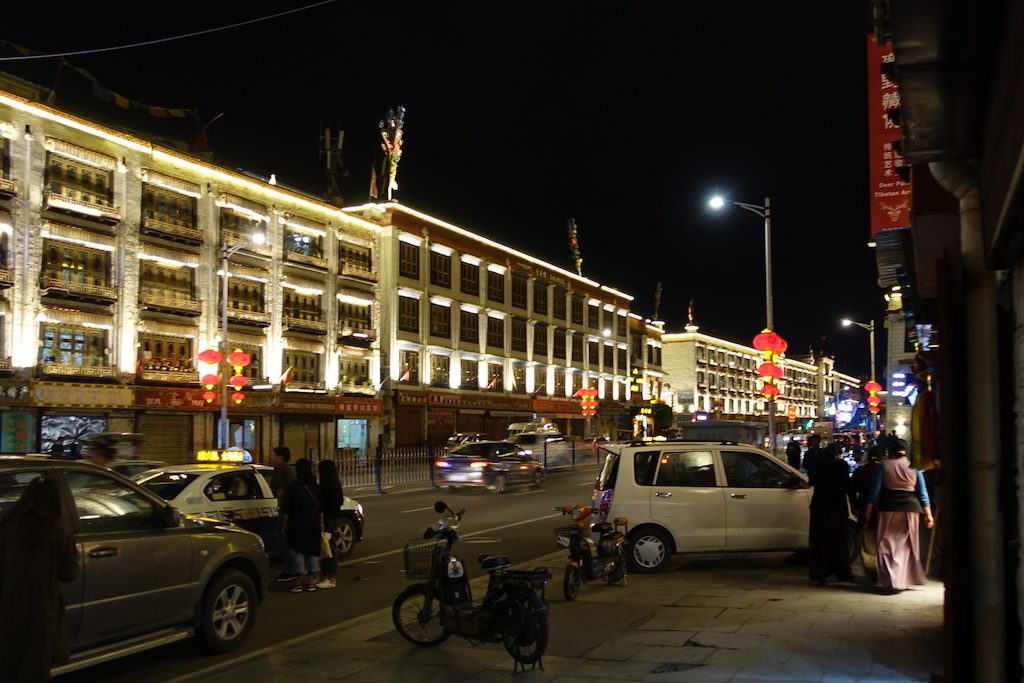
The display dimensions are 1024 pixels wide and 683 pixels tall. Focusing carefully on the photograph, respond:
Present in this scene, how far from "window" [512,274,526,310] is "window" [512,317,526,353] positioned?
1057 millimetres

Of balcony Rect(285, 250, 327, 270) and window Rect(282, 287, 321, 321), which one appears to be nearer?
balcony Rect(285, 250, 327, 270)

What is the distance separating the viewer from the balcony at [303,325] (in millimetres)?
46312

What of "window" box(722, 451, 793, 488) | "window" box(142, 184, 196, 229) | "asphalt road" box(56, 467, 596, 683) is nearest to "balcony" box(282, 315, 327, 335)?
"window" box(142, 184, 196, 229)

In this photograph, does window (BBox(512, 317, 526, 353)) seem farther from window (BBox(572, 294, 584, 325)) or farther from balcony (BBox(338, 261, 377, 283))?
balcony (BBox(338, 261, 377, 283))

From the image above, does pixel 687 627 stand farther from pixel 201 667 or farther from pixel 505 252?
Result: pixel 505 252

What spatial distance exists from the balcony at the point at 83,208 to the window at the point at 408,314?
19549 millimetres

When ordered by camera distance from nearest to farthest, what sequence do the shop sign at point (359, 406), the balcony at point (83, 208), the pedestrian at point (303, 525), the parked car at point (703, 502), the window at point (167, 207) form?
the pedestrian at point (303, 525)
the parked car at point (703, 502)
the balcony at point (83, 208)
the window at point (167, 207)
the shop sign at point (359, 406)

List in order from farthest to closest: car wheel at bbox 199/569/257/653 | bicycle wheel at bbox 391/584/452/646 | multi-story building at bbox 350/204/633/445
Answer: multi-story building at bbox 350/204/633/445, bicycle wheel at bbox 391/584/452/646, car wheel at bbox 199/569/257/653

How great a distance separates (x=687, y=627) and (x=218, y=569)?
4.51 meters

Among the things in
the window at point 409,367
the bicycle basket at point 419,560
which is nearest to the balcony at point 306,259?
the window at point 409,367

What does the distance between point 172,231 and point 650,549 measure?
32.1 metres

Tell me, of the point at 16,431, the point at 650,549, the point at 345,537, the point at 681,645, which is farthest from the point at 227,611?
the point at 16,431

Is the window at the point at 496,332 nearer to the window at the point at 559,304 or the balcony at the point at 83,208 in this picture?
the window at the point at 559,304

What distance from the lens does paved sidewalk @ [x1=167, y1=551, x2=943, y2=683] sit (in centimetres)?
750
